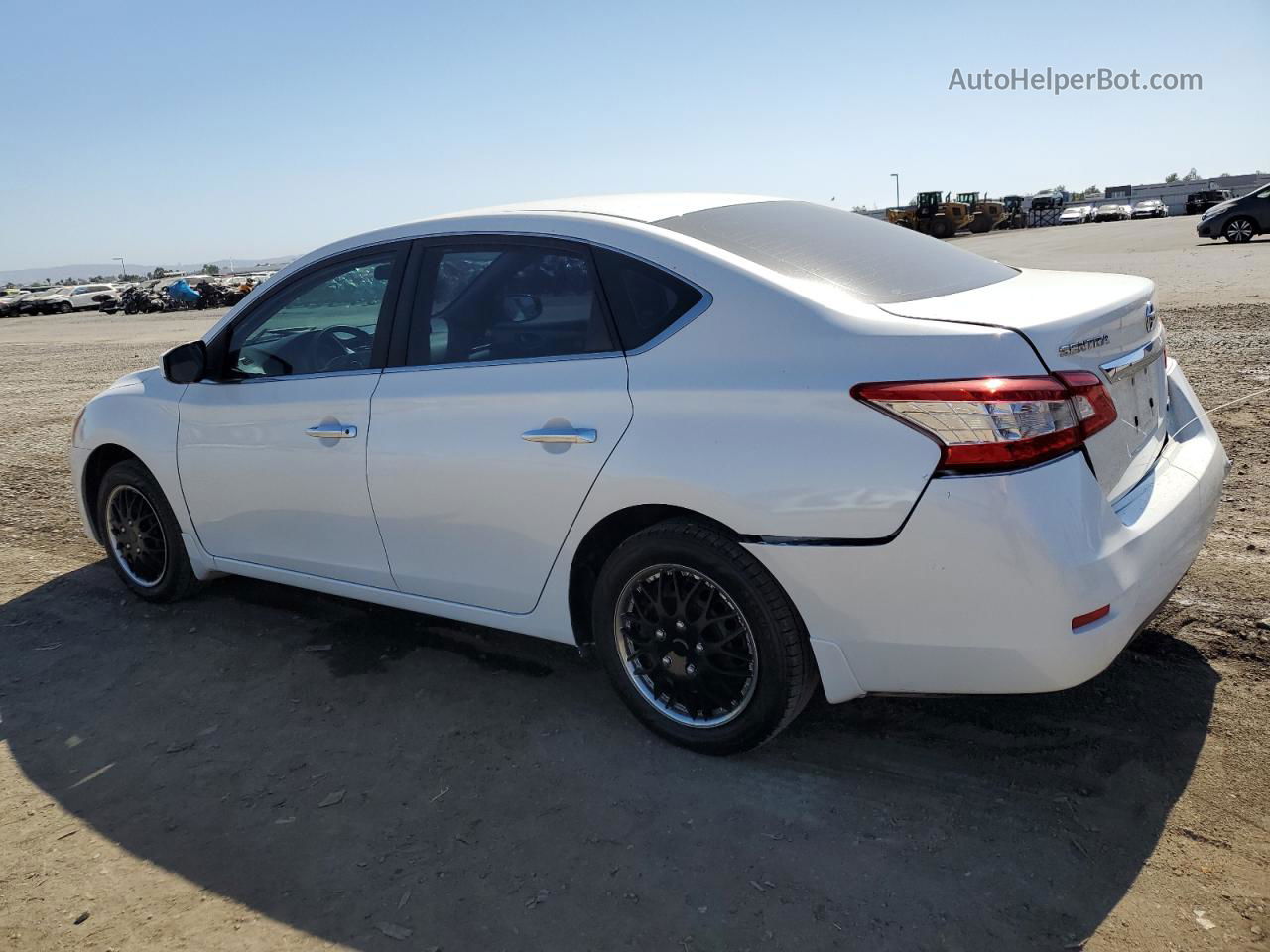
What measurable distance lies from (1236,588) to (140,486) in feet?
15.9

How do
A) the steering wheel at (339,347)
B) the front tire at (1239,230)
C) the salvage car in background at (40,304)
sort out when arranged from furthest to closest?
the salvage car in background at (40,304) < the front tire at (1239,230) < the steering wheel at (339,347)

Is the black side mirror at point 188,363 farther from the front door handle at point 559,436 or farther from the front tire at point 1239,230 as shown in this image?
the front tire at point 1239,230

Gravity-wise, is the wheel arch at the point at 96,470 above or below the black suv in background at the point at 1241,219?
below

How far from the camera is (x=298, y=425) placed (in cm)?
401

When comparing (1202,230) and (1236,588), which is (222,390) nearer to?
(1236,588)

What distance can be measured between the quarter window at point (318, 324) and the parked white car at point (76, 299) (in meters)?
60.3

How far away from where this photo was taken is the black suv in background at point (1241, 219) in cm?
2530

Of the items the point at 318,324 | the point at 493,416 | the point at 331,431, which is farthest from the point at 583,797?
the point at 318,324

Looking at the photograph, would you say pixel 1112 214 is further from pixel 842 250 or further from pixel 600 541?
pixel 600 541

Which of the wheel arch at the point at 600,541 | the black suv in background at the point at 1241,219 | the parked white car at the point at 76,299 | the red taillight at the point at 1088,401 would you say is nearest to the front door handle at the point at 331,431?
the wheel arch at the point at 600,541

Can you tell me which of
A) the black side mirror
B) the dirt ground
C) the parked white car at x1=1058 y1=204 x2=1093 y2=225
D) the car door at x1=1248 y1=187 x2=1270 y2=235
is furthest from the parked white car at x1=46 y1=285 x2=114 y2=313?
A: the dirt ground

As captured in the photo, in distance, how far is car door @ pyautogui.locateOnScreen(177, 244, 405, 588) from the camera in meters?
3.87

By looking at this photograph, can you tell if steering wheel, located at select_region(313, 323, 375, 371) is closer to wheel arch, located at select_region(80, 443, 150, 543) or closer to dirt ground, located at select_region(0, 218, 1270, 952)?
dirt ground, located at select_region(0, 218, 1270, 952)

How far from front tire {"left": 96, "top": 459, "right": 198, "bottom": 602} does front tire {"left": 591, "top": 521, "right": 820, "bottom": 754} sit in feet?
8.18
